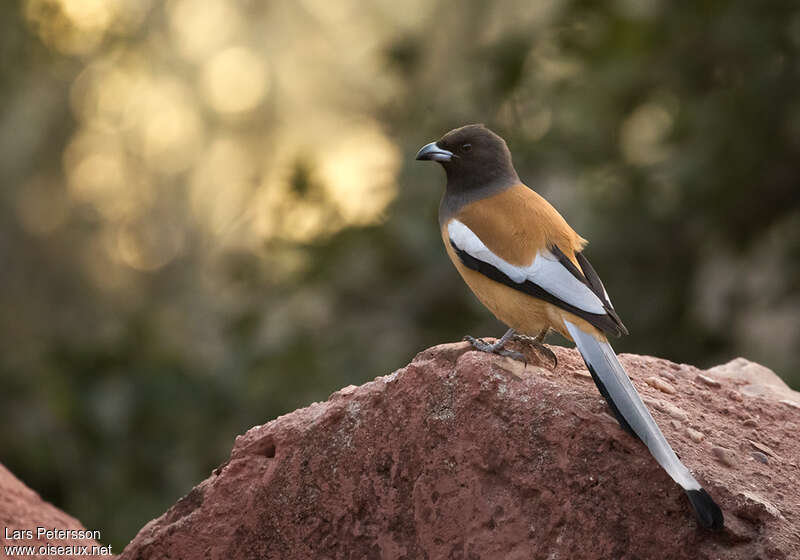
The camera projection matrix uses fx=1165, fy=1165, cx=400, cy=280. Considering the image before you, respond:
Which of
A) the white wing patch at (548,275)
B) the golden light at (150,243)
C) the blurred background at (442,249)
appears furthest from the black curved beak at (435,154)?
the golden light at (150,243)

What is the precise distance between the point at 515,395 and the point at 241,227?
32.4 ft

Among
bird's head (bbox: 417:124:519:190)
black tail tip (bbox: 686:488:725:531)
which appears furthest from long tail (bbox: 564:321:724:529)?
Result: bird's head (bbox: 417:124:519:190)

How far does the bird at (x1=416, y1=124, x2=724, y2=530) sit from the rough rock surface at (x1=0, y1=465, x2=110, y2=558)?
208 cm

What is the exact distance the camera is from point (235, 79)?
15.0 metres

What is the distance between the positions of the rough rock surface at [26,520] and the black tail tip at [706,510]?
269 centimetres

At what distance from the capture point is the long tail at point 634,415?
360cm

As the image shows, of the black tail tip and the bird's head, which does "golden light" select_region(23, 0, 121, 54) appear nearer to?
the bird's head

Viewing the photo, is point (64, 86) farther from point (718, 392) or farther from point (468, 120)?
point (718, 392)

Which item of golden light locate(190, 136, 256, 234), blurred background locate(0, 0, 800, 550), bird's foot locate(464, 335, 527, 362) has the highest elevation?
golden light locate(190, 136, 256, 234)

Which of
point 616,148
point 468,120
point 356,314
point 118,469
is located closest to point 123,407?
point 118,469

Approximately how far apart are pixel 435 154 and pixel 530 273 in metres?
1.09

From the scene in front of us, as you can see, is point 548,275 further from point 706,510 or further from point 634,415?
point 706,510

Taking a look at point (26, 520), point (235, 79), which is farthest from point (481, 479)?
point (235, 79)

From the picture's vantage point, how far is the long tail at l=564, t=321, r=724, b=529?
3596mm
